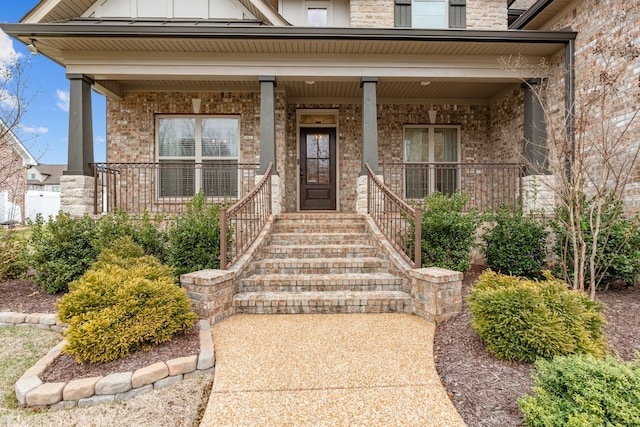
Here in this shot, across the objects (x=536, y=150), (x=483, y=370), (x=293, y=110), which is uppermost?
(x=293, y=110)

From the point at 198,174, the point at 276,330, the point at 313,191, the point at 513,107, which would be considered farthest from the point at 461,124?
the point at 276,330

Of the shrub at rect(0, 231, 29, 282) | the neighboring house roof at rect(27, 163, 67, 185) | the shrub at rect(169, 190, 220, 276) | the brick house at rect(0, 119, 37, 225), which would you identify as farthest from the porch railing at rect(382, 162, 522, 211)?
the neighboring house roof at rect(27, 163, 67, 185)

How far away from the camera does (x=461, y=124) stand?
8570 mm

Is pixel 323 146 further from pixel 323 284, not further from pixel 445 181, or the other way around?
pixel 323 284

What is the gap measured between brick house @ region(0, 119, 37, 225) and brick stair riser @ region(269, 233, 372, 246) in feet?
13.5

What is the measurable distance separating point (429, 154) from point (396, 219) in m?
3.87

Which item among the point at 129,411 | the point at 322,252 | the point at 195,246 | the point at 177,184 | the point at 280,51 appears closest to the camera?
the point at 129,411

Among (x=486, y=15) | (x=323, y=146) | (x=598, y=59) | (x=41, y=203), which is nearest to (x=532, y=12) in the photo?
(x=486, y=15)

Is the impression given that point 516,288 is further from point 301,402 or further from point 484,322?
point 301,402

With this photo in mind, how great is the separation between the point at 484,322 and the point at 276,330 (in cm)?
195

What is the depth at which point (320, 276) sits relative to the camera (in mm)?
4328

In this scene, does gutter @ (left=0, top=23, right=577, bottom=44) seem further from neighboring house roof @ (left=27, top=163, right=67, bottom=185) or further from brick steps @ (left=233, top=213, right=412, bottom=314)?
neighboring house roof @ (left=27, top=163, right=67, bottom=185)

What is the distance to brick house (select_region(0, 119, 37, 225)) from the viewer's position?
544 centimetres

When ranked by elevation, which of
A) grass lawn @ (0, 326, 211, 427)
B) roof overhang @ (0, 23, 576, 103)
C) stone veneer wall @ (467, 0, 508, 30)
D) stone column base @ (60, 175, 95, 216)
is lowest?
grass lawn @ (0, 326, 211, 427)
